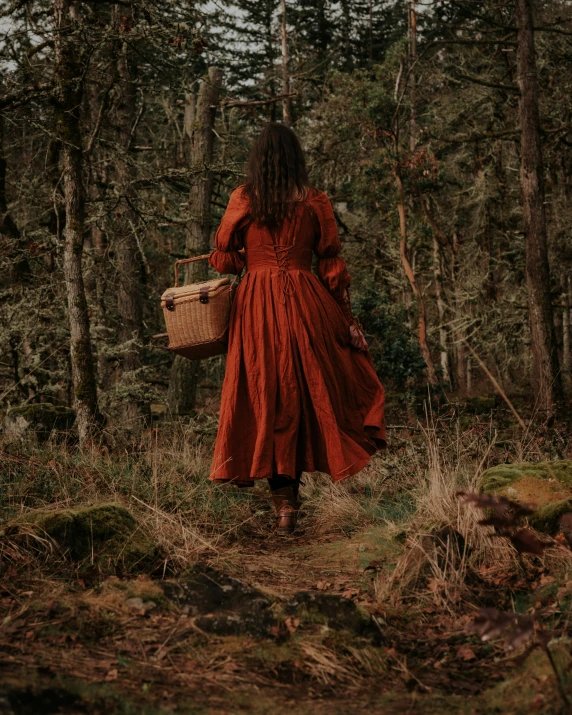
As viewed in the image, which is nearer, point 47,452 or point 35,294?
point 47,452

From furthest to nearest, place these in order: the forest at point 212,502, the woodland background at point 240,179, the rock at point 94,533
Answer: the woodland background at point 240,179
the rock at point 94,533
the forest at point 212,502

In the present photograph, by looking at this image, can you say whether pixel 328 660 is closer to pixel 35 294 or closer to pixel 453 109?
pixel 35 294

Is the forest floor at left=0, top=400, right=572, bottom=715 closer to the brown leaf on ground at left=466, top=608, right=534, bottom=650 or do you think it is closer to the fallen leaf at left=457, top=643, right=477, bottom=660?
the fallen leaf at left=457, top=643, right=477, bottom=660

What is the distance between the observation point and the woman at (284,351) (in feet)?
16.1

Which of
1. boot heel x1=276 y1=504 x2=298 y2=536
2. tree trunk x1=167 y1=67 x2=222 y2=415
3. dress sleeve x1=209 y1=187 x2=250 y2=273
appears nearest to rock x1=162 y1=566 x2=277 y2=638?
boot heel x1=276 y1=504 x2=298 y2=536

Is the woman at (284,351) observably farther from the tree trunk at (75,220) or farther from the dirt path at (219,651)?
the dirt path at (219,651)

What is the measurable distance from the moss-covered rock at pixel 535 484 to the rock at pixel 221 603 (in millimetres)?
1594

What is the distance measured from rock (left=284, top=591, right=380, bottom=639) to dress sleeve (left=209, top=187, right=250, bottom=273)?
8.83ft

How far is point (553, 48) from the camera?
15562 mm

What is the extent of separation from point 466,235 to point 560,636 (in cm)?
1670

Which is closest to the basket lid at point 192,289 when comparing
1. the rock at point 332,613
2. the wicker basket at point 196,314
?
the wicker basket at point 196,314

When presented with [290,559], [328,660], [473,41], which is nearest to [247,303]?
[290,559]

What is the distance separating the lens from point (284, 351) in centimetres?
500

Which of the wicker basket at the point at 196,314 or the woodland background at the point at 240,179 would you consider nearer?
the wicker basket at the point at 196,314
